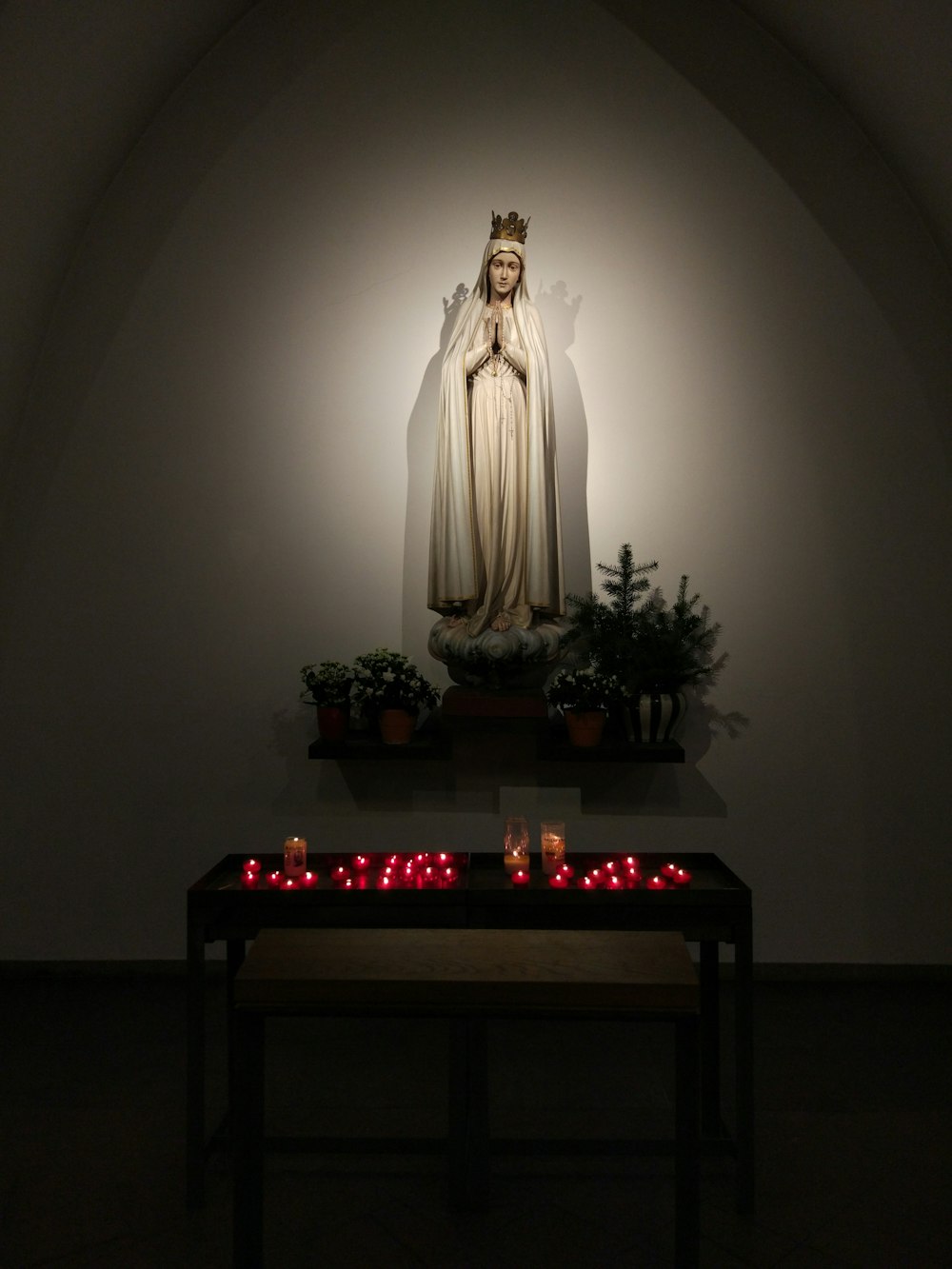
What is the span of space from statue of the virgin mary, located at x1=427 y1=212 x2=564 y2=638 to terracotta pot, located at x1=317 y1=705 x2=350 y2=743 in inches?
21.5

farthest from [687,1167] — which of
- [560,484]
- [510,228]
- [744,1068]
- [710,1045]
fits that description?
[510,228]

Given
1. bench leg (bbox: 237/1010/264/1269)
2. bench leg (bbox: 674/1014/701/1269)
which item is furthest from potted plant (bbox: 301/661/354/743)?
bench leg (bbox: 674/1014/701/1269)

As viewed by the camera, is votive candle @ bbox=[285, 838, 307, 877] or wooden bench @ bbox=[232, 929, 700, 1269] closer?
wooden bench @ bbox=[232, 929, 700, 1269]

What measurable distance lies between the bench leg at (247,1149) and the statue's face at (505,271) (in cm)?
282

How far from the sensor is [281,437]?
401cm

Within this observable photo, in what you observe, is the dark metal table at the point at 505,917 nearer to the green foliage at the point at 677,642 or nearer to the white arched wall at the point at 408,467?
the green foliage at the point at 677,642

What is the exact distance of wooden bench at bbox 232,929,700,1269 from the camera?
1.74 meters

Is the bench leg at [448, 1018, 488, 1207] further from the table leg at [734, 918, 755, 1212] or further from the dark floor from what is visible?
the table leg at [734, 918, 755, 1212]

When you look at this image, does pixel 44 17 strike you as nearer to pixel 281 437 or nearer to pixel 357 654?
pixel 281 437

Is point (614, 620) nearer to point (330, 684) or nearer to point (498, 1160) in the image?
point (330, 684)

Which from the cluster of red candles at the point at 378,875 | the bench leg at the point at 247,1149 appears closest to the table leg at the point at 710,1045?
the cluster of red candles at the point at 378,875

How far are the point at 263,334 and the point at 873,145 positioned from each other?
2.68 meters

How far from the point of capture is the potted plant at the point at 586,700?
11.8ft

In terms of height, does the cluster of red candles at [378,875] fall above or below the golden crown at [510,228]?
below
